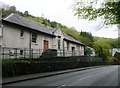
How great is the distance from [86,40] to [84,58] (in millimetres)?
44448

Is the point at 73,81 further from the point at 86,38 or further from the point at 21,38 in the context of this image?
the point at 86,38

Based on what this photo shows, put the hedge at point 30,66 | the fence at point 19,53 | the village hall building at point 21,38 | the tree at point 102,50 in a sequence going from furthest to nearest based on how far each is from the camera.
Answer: the tree at point 102,50, the village hall building at point 21,38, the fence at point 19,53, the hedge at point 30,66

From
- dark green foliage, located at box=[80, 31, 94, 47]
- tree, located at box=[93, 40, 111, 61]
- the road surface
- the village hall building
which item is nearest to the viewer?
the road surface

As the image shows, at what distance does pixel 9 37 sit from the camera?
34312 millimetres

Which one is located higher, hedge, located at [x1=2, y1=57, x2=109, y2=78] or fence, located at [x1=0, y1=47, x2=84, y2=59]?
fence, located at [x1=0, y1=47, x2=84, y2=59]

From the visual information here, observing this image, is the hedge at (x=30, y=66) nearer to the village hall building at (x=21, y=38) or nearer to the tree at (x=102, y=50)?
the village hall building at (x=21, y=38)

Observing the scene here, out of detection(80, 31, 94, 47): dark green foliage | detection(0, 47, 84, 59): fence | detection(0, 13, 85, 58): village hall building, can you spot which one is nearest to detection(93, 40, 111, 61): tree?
detection(80, 31, 94, 47): dark green foliage

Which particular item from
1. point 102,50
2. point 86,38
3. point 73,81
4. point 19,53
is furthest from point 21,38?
point 86,38


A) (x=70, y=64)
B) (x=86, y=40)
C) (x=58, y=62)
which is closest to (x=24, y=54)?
(x=58, y=62)

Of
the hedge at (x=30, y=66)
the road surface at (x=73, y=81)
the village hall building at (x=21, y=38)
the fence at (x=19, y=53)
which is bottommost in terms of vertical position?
the road surface at (x=73, y=81)

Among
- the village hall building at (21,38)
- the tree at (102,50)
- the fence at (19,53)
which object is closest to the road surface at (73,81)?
the fence at (19,53)

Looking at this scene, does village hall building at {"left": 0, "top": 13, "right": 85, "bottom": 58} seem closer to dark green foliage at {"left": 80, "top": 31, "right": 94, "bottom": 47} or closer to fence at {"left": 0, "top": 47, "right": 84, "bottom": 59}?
fence at {"left": 0, "top": 47, "right": 84, "bottom": 59}

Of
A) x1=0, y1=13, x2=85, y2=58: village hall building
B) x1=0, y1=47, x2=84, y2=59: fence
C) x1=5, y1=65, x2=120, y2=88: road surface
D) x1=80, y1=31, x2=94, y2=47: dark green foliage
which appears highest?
x1=80, y1=31, x2=94, y2=47: dark green foliage

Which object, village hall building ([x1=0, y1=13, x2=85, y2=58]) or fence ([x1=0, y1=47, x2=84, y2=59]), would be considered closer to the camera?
fence ([x1=0, y1=47, x2=84, y2=59])
